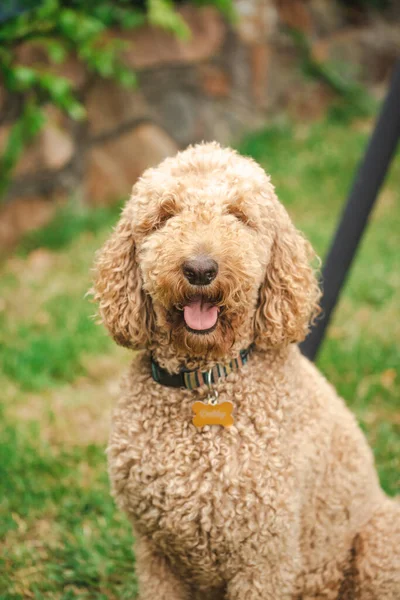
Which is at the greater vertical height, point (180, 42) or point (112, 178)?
point (180, 42)

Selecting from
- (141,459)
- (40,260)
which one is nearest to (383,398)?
(141,459)

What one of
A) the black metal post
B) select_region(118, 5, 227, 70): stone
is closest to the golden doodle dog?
the black metal post

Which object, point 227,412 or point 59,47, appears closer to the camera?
point 227,412

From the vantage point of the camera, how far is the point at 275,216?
6.72 ft

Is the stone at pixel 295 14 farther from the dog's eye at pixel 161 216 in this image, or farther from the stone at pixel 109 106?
the dog's eye at pixel 161 216

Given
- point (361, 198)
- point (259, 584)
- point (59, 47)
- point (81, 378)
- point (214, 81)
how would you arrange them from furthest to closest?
point (214, 81)
point (59, 47)
point (81, 378)
point (361, 198)
point (259, 584)

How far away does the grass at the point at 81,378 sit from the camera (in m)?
2.67

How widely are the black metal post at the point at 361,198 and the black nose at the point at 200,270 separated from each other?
927 millimetres

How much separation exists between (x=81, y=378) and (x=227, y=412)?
81.6 inches

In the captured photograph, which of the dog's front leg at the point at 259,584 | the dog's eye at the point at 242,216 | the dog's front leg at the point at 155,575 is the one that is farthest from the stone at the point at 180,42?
the dog's front leg at the point at 259,584

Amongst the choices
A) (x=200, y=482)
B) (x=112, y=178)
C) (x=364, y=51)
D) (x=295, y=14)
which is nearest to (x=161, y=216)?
(x=200, y=482)

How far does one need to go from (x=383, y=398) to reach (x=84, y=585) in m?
1.79

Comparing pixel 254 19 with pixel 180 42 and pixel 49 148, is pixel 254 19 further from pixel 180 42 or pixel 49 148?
pixel 49 148

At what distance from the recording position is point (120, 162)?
5840 millimetres
